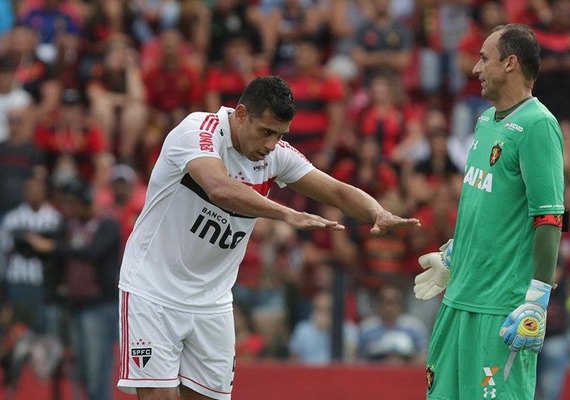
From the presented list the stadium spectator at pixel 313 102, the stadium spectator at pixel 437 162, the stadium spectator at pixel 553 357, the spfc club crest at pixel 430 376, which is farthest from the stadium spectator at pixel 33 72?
the spfc club crest at pixel 430 376

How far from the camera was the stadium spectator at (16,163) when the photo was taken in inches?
563

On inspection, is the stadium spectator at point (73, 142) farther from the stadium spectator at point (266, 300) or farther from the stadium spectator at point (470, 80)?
the stadium spectator at point (470, 80)

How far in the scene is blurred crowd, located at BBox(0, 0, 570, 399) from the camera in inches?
521

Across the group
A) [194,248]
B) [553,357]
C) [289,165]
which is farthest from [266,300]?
[194,248]

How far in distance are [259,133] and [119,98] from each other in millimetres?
8898

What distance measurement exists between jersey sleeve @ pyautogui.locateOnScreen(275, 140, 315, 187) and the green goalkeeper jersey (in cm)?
116

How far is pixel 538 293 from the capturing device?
663 cm

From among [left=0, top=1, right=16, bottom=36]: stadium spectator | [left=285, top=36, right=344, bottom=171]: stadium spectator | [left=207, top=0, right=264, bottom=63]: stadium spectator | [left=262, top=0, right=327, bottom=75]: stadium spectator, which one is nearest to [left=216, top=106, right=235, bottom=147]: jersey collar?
[left=285, top=36, right=344, bottom=171]: stadium spectator

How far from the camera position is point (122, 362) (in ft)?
25.1

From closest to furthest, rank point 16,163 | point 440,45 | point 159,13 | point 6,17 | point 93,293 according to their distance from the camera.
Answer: point 93,293 < point 16,163 < point 440,45 < point 159,13 < point 6,17

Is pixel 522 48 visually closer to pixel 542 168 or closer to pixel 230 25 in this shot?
pixel 542 168

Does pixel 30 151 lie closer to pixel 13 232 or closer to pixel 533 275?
pixel 13 232

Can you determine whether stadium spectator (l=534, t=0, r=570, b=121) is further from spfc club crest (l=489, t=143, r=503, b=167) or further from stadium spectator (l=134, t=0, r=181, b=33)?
spfc club crest (l=489, t=143, r=503, b=167)

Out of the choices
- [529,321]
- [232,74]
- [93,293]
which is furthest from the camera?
[232,74]
